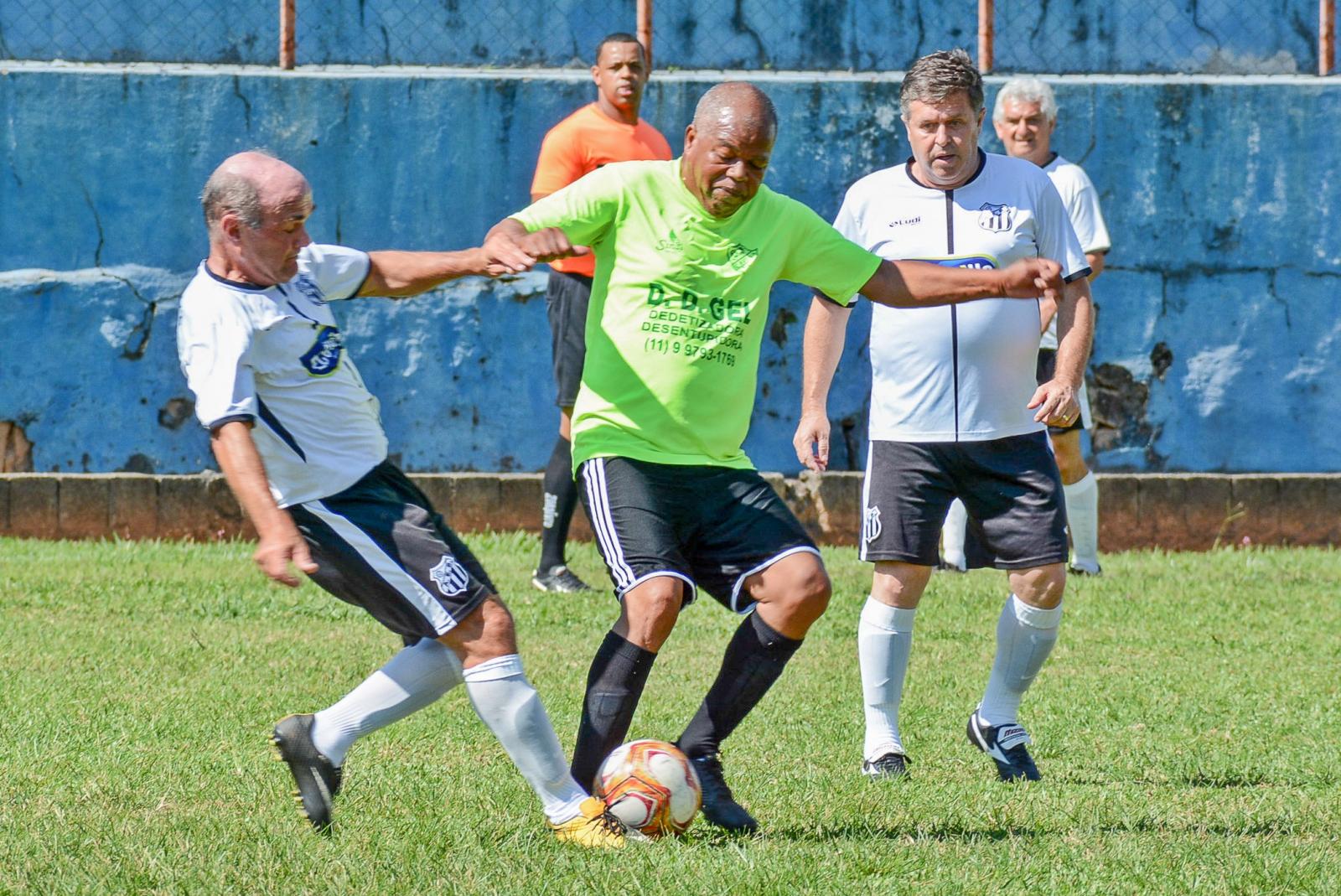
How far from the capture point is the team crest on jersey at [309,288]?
14.5 feet

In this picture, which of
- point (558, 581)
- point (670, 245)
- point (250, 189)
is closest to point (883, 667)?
point (670, 245)

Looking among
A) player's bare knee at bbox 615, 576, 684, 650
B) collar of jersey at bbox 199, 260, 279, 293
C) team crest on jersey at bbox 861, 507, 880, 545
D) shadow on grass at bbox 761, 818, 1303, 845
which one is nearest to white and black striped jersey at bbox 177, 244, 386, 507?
collar of jersey at bbox 199, 260, 279, 293

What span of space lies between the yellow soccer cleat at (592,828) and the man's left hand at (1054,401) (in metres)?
1.75

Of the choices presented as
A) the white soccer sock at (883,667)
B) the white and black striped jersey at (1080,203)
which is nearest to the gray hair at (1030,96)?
the white and black striped jersey at (1080,203)

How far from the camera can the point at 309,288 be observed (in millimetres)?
4453

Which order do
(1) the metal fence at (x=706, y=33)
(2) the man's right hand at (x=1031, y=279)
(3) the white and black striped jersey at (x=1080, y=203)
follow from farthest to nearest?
(1) the metal fence at (x=706, y=33) → (3) the white and black striped jersey at (x=1080, y=203) → (2) the man's right hand at (x=1031, y=279)

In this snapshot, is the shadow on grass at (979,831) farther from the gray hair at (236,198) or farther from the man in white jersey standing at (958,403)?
the gray hair at (236,198)

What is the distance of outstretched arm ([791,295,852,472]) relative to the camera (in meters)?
5.48

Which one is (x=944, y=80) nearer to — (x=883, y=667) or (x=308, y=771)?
(x=883, y=667)

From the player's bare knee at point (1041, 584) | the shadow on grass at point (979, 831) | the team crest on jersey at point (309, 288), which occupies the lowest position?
the shadow on grass at point (979, 831)

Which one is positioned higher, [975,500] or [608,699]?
[975,500]

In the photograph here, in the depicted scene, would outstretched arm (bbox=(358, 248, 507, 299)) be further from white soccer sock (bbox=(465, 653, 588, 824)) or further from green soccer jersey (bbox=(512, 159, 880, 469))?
white soccer sock (bbox=(465, 653, 588, 824))

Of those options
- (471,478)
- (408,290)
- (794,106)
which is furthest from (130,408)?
(408,290)

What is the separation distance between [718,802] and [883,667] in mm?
1054
